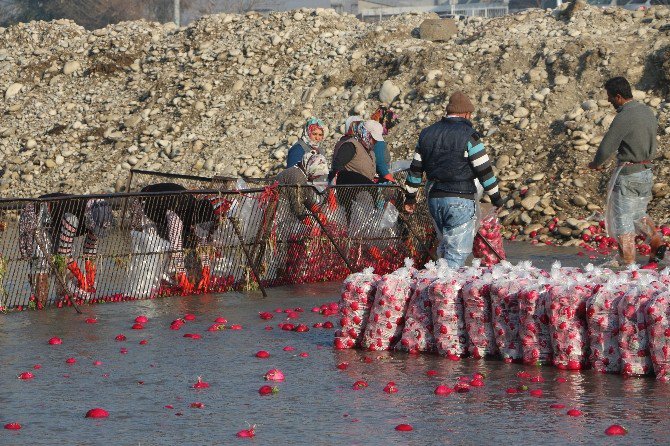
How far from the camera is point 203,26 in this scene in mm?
38094

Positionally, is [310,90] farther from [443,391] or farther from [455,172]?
[443,391]

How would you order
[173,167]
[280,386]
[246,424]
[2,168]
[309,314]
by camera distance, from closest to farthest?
[246,424] < [280,386] < [309,314] < [173,167] < [2,168]

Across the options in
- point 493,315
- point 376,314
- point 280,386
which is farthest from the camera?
point 376,314

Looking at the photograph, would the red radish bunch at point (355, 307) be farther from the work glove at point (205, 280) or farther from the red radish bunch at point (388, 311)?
the work glove at point (205, 280)

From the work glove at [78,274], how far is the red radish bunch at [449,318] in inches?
192

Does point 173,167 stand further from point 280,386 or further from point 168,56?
point 280,386

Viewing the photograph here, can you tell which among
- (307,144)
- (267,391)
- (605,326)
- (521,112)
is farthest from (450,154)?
(521,112)

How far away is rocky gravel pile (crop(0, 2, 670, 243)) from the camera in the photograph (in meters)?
24.7

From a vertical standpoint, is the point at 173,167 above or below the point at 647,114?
below

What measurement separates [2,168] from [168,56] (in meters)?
6.00

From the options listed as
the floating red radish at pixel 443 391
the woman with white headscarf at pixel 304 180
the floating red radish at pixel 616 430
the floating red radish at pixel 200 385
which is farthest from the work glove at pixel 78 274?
the floating red radish at pixel 616 430

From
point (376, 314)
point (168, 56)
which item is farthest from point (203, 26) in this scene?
point (376, 314)

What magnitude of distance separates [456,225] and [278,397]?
4.12 meters

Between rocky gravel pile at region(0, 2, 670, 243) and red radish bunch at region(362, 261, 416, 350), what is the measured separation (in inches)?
431
